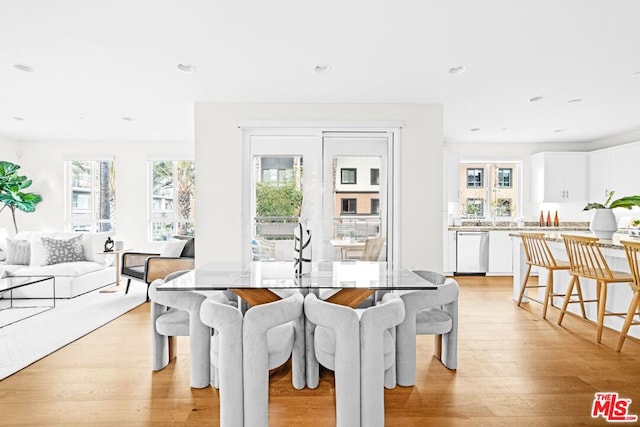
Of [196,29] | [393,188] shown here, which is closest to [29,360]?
[196,29]

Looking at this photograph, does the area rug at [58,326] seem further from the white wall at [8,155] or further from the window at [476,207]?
the window at [476,207]

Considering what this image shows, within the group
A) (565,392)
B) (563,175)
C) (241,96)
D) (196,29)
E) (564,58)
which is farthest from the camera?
(563,175)

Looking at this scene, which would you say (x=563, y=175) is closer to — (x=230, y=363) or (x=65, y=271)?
(x=230, y=363)

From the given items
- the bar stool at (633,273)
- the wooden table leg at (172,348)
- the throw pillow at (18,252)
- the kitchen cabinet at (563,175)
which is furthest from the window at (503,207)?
the throw pillow at (18,252)

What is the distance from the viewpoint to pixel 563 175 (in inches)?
265


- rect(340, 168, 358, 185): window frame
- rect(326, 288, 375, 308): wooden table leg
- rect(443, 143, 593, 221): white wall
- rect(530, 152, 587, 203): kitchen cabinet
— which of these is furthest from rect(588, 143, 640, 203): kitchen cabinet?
rect(326, 288, 375, 308): wooden table leg

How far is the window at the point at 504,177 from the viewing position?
7211mm

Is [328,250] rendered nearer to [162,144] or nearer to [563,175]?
[162,144]

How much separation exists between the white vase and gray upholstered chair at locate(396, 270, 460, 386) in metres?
2.38

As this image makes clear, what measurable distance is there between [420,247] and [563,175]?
402cm

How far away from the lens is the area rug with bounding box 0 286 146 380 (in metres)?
3.03

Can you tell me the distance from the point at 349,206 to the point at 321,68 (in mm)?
1753

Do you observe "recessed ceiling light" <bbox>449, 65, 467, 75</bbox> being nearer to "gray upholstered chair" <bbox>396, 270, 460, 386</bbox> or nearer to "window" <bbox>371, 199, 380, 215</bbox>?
"window" <bbox>371, 199, 380, 215</bbox>

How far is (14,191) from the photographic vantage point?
20.9ft
